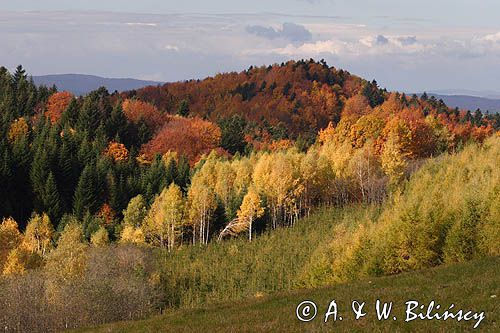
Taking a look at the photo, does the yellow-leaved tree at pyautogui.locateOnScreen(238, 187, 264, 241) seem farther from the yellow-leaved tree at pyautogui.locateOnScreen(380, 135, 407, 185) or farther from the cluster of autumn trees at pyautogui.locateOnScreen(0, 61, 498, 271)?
the yellow-leaved tree at pyautogui.locateOnScreen(380, 135, 407, 185)

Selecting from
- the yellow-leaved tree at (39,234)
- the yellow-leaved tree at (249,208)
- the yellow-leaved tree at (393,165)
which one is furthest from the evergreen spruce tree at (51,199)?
the yellow-leaved tree at (393,165)

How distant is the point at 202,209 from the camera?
9194cm

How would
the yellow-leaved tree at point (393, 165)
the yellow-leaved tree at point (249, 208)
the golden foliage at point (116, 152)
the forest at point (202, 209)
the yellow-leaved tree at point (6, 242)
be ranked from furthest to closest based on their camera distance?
the golden foliage at point (116, 152), the yellow-leaved tree at point (393, 165), the yellow-leaved tree at point (249, 208), the yellow-leaved tree at point (6, 242), the forest at point (202, 209)

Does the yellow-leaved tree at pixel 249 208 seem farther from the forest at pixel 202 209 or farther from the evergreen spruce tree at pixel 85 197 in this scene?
the evergreen spruce tree at pixel 85 197

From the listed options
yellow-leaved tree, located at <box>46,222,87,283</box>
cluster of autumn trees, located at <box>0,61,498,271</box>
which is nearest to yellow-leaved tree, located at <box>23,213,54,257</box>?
cluster of autumn trees, located at <box>0,61,498,271</box>

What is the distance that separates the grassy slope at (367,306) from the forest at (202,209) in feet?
45.2

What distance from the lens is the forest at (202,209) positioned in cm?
4672

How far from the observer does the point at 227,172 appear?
107 meters

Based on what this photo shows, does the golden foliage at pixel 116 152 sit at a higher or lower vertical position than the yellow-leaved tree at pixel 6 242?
higher

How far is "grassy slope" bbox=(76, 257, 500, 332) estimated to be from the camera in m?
21.1

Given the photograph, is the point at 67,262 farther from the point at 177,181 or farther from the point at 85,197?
the point at 177,181

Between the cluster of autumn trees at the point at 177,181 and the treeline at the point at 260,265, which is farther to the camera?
the cluster of autumn trees at the point at 177,181

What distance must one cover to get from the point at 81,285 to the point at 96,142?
8485 centimetres

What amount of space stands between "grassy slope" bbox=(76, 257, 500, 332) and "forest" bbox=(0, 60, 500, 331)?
13.8 metres
